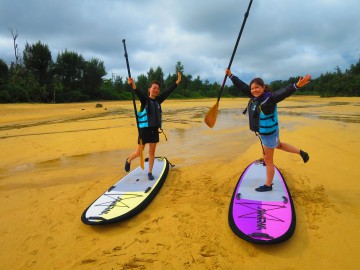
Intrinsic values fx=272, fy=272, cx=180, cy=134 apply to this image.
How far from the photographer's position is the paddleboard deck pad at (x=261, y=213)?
3.03 metres

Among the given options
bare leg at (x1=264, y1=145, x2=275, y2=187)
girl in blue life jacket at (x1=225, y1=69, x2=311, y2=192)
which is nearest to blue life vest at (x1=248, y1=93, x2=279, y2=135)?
girl in blue life jacket at (x1=225, y1=69, x2=311, y2=192)

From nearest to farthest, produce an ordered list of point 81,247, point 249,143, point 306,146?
point 81,247
point 306,146
point 249,143

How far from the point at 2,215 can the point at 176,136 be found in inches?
257

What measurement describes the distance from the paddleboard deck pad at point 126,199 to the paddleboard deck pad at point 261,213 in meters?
1.31

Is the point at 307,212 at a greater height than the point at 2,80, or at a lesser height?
Result: lesser

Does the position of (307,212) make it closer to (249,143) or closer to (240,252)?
(240,252)

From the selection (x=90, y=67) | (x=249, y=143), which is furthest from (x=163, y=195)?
(x=90, y=67)

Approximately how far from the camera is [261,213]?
139 inches

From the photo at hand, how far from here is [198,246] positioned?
120 inches

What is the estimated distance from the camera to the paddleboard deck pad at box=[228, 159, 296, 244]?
303cm

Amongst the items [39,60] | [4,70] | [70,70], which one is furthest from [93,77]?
[4,70]

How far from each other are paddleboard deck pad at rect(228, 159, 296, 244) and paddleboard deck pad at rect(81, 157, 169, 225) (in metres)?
1.31

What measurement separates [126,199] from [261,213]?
6.37ft

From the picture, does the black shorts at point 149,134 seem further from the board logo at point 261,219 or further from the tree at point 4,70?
the tree at point 4,70
